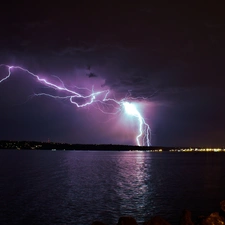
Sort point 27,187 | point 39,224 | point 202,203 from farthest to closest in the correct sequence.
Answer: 1. point 27,187
2. point 202,203
3. point 39,224

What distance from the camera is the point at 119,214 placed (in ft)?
60.8

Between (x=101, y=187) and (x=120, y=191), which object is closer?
(x=120, y=191)

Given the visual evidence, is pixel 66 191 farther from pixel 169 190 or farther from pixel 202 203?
pixel 202 203

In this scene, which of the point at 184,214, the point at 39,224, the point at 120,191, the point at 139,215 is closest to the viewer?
the point at 184,214

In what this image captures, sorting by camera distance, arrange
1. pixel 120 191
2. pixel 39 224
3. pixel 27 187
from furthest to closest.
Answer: pixel 27 187, pixel 120 191, pixel 39 224

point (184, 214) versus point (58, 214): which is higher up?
point (184, 214)

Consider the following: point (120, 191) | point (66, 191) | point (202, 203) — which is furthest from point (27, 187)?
point (202, 203)

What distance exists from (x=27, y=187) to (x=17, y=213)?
1125cm

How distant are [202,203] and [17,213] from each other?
1285cm

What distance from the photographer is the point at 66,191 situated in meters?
27.7

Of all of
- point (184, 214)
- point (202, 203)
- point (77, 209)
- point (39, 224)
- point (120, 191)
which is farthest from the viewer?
point (120, 191)

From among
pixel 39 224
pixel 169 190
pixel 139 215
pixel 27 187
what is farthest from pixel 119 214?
pixel 27 187

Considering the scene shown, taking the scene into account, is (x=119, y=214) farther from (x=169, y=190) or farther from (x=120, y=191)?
(x=169, y=190)

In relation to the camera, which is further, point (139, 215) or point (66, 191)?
point (66, 191)
